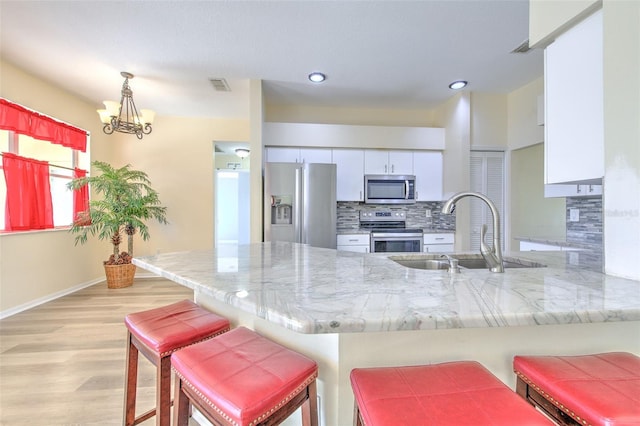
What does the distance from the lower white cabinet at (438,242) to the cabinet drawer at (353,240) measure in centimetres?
81

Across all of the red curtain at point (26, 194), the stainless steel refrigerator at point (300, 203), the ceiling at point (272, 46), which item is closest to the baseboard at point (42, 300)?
the red curtain at point (26, 194)

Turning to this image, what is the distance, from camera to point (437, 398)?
2.24 feet

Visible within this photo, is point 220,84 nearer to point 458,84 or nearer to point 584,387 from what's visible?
point 458,84

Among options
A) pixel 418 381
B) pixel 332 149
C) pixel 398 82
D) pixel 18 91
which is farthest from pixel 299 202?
pixel 18 91

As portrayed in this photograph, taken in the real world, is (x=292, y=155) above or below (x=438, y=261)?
above

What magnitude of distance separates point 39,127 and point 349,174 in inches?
144

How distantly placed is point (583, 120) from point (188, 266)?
1.82 m

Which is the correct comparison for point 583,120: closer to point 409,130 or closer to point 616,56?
point 616,56

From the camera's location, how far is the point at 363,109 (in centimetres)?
419

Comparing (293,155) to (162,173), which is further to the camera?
(162,173)

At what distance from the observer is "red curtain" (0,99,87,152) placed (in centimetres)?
277

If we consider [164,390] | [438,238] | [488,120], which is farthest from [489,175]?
[164,390]

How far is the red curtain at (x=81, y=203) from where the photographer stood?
11.8 ft

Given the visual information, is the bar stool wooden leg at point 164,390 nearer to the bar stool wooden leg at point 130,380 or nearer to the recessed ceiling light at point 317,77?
the bar stool wooden leg at point 130,380
